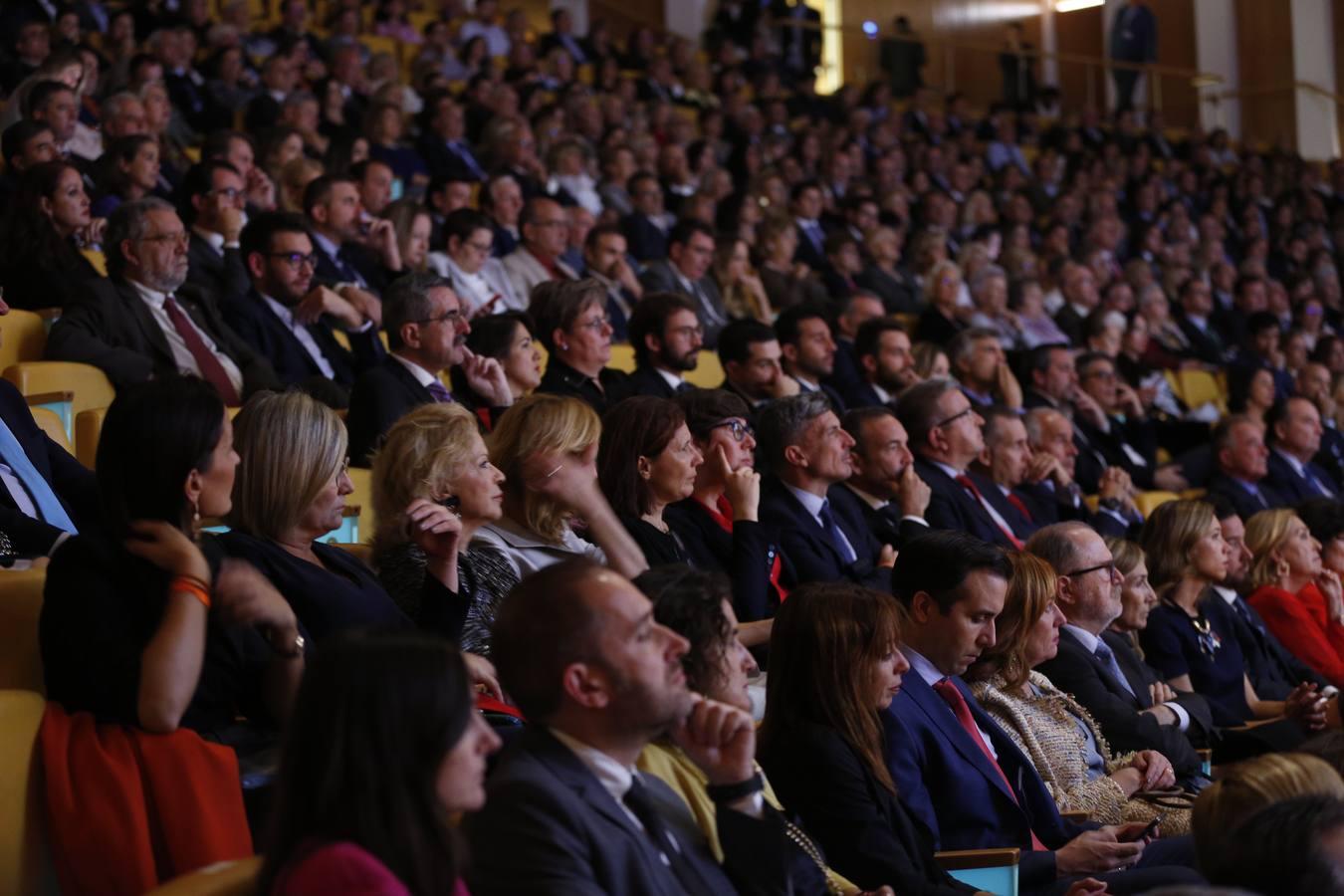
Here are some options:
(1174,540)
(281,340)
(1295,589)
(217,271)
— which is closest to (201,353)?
(281,340)

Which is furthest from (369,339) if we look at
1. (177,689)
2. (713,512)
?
(177,689)

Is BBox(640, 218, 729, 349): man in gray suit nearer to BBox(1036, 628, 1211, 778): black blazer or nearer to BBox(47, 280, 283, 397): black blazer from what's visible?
BBox(47, 280, 283, 397): black blazer

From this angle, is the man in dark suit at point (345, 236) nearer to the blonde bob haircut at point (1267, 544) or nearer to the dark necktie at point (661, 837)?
the blonde bob haircut at point (1267, 544)

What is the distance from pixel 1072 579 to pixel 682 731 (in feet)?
5.58

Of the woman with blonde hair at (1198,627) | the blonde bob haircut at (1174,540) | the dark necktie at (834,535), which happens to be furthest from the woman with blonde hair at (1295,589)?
the dark necktie at (834,535)

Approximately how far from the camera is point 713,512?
128 inches

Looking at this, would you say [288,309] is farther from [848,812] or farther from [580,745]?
[580,745]

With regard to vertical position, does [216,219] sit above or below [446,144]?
below

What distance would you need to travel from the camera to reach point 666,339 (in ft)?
13.9

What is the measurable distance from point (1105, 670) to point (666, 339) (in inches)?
58.8

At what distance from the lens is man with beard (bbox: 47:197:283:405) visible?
3760 millimetres

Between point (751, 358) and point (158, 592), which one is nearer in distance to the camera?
point (158, 592)

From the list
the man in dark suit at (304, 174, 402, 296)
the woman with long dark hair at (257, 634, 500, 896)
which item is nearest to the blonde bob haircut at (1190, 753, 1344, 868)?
the woman with long dark hair at (257, 634, 500, 896)

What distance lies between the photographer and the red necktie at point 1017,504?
444 cm
